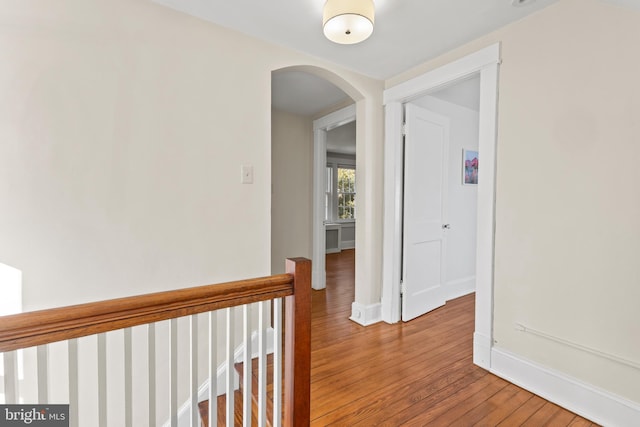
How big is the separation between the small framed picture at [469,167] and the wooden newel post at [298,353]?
130 inches

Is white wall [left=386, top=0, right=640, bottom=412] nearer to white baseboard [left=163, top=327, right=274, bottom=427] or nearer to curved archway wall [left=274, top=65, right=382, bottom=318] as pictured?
curved archway wall [left=274, top=65, right=382, bottom=318]

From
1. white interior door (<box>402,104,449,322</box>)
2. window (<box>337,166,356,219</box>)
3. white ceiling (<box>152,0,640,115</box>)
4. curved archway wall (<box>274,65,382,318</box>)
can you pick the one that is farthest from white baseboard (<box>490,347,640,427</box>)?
window (<box>337,166,356,219</box>)

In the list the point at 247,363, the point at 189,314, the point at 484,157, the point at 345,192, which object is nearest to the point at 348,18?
the point at 484,157

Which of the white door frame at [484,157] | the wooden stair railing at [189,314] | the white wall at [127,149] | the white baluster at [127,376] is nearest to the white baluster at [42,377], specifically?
the wooden stair railing at [189,314]

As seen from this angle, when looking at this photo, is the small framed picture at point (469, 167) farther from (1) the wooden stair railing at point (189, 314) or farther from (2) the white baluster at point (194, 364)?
(2) the white baluster at point (194, 364)

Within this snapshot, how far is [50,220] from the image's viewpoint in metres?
1.49

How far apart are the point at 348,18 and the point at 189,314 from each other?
5.41 feet

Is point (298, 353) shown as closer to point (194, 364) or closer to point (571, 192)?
point (194, 364)

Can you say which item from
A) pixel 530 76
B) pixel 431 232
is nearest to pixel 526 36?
pixel 530 76

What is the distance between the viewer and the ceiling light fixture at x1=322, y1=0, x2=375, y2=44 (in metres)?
1.53

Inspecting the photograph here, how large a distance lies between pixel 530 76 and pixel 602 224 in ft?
3.40

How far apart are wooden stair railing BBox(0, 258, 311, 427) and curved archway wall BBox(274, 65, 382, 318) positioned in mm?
1740

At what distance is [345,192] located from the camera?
301 inches

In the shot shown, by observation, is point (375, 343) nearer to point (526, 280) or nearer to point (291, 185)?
point (526, 280)
